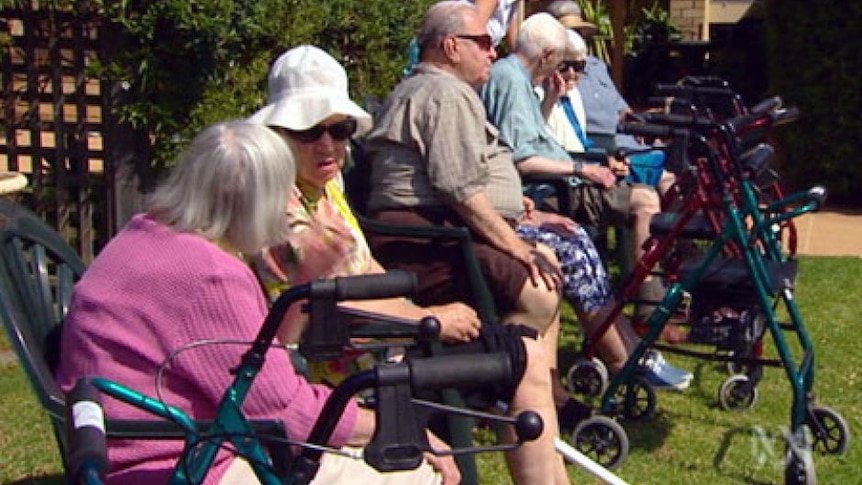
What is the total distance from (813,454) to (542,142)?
159cm

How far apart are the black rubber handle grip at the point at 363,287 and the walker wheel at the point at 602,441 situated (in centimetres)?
250

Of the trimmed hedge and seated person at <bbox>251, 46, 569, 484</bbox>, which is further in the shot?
the trimmed hedge

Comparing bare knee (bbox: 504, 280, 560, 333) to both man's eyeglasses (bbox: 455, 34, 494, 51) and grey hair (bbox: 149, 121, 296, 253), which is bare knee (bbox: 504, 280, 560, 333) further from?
grey hair (bbox: 149, 121, 296, 253)

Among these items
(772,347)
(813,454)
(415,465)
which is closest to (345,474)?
(415,465)

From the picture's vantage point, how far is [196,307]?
107 inches

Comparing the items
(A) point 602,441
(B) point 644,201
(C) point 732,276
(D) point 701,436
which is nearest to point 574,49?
(B) point 644,201

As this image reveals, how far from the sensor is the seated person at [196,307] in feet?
8.96

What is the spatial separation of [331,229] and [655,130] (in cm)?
147

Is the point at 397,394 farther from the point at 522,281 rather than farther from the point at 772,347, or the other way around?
the point at 772,347

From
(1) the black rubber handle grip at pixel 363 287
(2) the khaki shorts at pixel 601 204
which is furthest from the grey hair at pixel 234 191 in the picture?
(2) the khaki shorts at pixel 601 204

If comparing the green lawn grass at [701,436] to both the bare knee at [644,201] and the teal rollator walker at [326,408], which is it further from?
the teal rollator walker at [326,408]

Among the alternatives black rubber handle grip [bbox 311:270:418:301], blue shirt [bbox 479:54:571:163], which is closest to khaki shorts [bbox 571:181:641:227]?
blue shirt [bbox 479:54:571:163]

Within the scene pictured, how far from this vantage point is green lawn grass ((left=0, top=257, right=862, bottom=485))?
15.1 feet

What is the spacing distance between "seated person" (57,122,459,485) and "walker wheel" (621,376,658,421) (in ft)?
7.59
